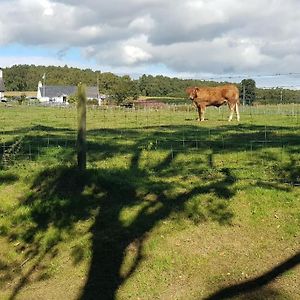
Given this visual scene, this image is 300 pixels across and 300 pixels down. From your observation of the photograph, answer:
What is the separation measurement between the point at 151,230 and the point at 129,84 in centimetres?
6008

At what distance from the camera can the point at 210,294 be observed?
646 cm

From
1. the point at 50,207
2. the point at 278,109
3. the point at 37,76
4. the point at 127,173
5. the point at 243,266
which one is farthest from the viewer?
the point at 37,76

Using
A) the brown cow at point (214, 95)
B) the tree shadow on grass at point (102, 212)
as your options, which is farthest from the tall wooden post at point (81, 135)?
the brown cow at point (214, 95)

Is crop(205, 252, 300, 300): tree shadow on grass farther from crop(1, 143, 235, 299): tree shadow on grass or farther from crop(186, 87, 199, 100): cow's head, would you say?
crop(186, 87, 199, 100): cow's head

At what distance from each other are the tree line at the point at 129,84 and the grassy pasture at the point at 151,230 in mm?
4686

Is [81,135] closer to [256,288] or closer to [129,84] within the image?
[256,288]

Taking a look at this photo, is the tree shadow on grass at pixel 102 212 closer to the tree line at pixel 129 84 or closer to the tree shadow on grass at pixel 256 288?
the tree shadow on grass at pixel 256 288

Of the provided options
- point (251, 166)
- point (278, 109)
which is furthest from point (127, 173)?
point (278, 109)

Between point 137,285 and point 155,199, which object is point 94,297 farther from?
point 155,199

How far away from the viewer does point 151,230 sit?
786 centimetres

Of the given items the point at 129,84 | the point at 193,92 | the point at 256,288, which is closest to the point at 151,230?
the point at 256,288

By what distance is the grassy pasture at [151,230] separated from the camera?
22.2 feet

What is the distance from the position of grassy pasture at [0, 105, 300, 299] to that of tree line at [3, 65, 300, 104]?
15.4 feet

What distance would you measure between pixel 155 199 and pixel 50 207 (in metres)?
1.80
